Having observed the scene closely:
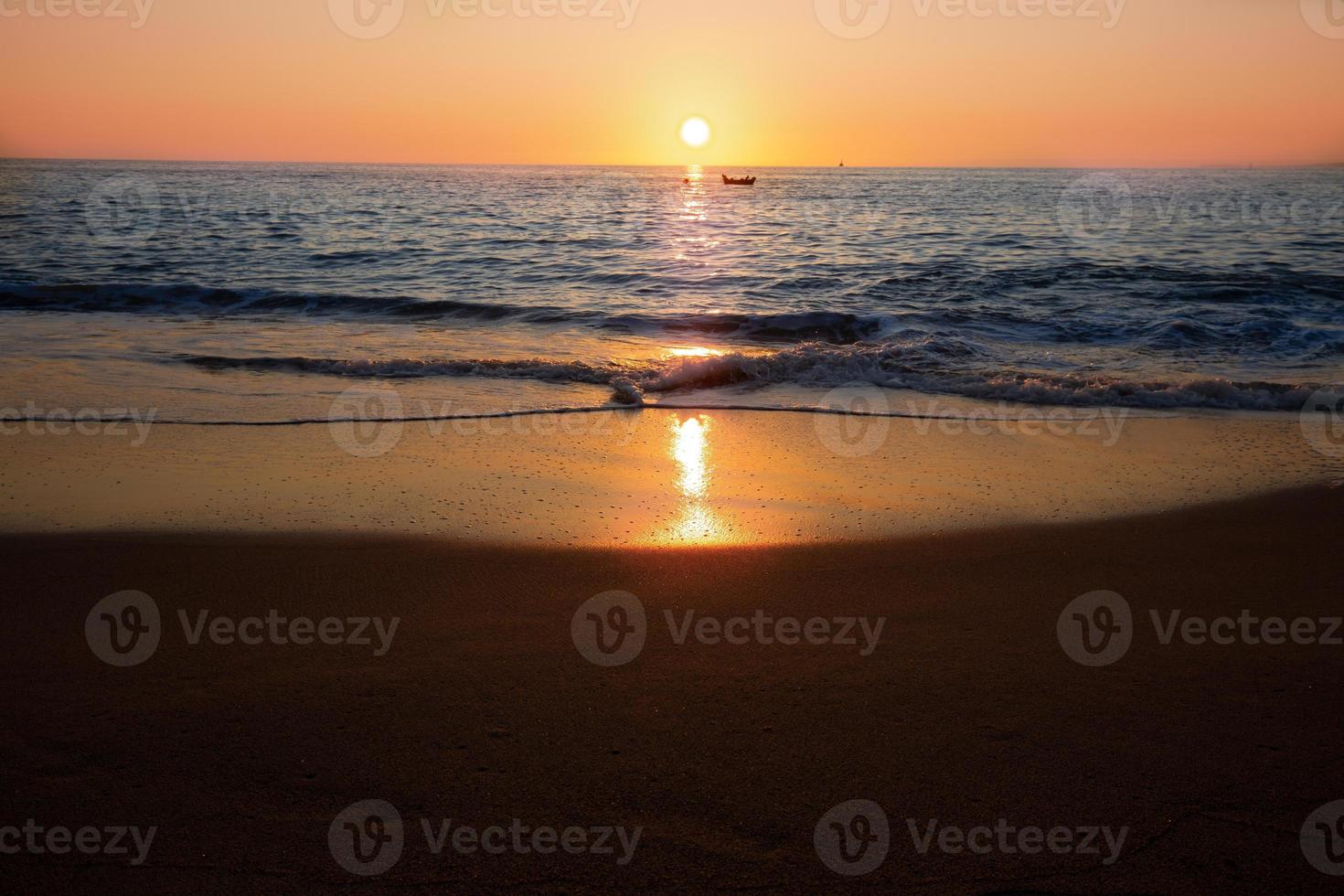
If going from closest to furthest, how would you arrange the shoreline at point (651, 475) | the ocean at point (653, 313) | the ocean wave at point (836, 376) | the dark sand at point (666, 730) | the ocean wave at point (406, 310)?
the dark sand at point (666, 730) → the shoreline at point (651, 475) → the ocean wave at point (836, 376) → the ocean at point (653, 313) → the ocean wave at point (406, 310)

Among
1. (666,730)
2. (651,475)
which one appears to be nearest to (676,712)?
(666,730)

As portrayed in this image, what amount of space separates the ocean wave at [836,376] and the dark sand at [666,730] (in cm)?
536

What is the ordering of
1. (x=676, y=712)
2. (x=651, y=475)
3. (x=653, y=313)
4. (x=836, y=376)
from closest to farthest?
(x=676, y=712), (x=651, y=475), (x=836, y=376), (x=653, y=313)

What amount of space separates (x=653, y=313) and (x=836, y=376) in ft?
21.0

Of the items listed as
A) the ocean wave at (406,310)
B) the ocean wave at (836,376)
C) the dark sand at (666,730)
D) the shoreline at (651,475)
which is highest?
the ocean wave at (406,310)

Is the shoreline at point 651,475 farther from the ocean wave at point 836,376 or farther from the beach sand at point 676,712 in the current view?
the ocean wave at point 836,376

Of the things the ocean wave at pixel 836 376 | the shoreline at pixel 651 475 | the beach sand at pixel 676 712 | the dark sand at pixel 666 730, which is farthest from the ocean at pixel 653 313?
the dark sand at pixel 666 730

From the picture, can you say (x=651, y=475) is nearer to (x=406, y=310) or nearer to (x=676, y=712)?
(x=676, y=712)

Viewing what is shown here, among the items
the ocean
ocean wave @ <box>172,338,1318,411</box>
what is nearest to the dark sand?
the ocean

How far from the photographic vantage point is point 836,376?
11.4 metres

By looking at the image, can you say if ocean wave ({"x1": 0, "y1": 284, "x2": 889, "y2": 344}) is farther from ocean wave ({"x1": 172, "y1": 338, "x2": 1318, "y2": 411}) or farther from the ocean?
ocean wave ({"x1": 172, "y1": 338, "x2": 1318, "y2": 411})

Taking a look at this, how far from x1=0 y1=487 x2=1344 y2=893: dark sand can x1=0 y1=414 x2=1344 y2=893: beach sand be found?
13mm

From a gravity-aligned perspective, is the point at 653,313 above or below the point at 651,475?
above

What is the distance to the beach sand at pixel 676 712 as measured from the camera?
9.26ft
